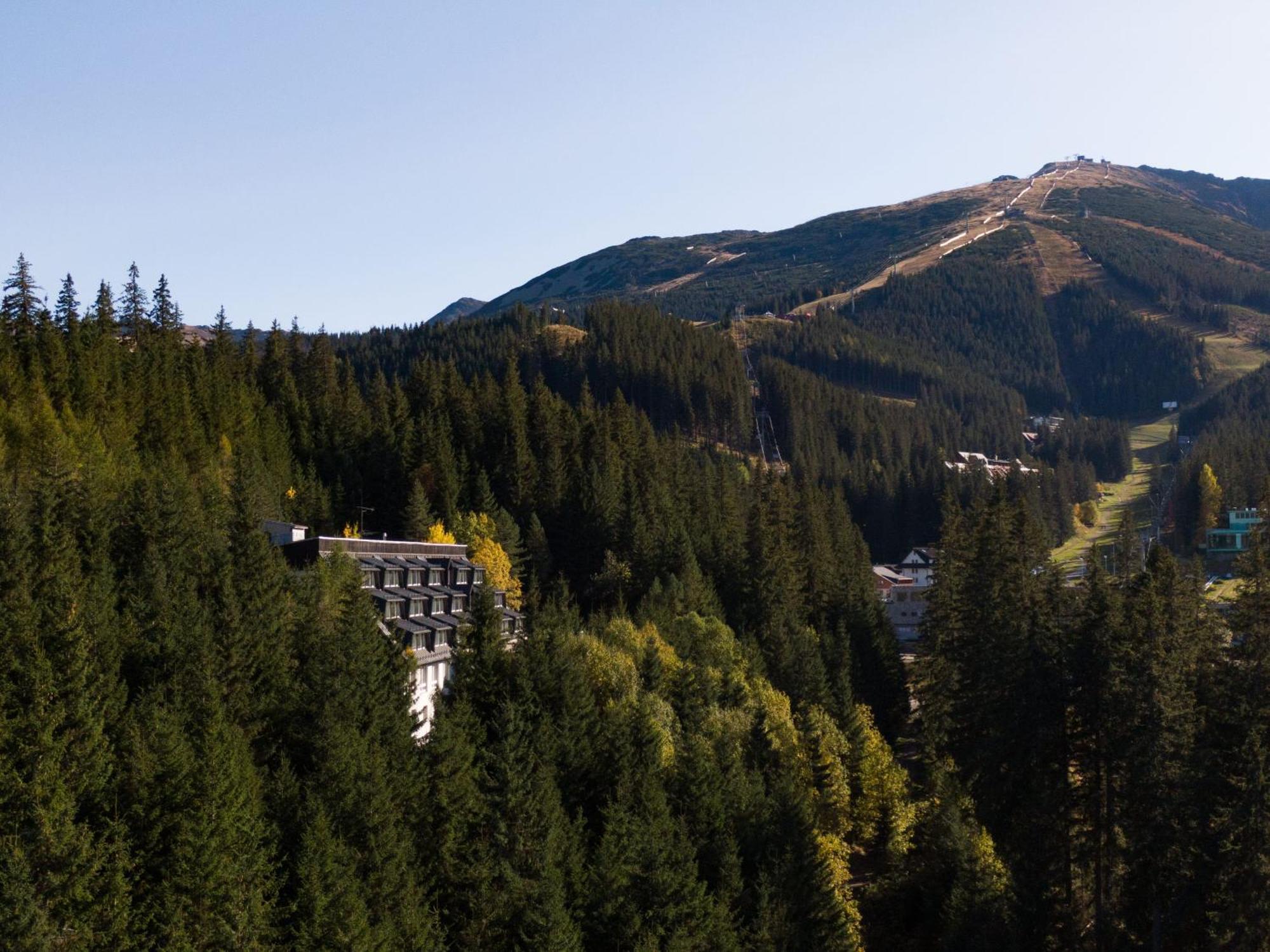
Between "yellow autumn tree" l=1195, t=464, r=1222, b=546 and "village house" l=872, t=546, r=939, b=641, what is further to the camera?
"yellow autumn tree" l=1195, t=464, r=1222, b=546

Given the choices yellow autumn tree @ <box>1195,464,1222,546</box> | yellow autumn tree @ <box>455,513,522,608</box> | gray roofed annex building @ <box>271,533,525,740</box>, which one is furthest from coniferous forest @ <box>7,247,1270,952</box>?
yellow autumn tree @ <box>1195,464,1222,546</box>

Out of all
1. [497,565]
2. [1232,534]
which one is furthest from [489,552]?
[1232,534]

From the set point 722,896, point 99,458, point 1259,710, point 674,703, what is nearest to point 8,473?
point 99,458

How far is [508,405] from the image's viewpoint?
117438 millimetres

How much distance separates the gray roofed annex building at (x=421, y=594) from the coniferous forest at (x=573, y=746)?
3309mm

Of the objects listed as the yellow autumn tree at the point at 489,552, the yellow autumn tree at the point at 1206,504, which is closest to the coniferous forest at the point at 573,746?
the yellow autumn tree at the point at 489,552

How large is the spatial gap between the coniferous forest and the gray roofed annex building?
A: 3309 millimetres

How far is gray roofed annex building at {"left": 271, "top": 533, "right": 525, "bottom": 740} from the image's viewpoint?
65.9m

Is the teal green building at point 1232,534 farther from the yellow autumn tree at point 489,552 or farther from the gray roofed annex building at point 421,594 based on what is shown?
the gray roofed annex building at point 421,594

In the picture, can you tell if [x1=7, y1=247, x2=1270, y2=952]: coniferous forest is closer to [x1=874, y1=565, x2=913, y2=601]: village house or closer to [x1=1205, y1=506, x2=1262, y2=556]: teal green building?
[x1=874, y1=565, x2=913, y2=601]: village house

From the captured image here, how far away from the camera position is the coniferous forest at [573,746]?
42.5m

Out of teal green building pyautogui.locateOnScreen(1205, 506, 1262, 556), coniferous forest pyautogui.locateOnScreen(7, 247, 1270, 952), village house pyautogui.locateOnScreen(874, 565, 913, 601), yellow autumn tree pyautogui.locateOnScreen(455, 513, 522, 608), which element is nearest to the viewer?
coniferous forest pyautogui.locateOnScreen(7, 247, 1270, 952)

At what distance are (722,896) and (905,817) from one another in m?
19.6

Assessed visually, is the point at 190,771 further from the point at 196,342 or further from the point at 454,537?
the point at 196,342
